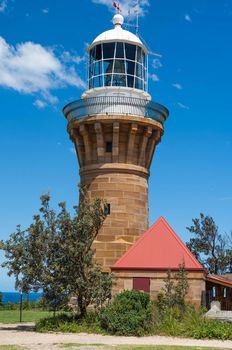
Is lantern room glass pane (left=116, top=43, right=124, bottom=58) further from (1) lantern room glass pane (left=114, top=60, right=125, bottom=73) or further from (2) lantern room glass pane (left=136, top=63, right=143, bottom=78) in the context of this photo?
(2) lantern room glass pane (left=136, top=63, right=143, bottom=78)

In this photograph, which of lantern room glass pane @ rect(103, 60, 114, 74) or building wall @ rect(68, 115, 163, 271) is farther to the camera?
lantern room glass pane @ rect(103, 60, 114, 74)

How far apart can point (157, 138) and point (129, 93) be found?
125 inches

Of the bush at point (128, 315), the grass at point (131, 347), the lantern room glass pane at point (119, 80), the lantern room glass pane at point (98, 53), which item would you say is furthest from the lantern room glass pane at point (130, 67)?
the grass at point (131, 347)

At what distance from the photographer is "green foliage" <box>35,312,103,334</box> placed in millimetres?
20797

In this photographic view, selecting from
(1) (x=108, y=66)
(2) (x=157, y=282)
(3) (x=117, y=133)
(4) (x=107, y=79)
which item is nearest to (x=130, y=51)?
(1) (x=108, y=66)

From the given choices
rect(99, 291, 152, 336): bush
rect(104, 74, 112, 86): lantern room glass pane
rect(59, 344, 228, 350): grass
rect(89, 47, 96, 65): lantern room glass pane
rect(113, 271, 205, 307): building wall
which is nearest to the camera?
rect(59, 344, 228, 350): grass

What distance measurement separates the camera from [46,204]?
75.3ft

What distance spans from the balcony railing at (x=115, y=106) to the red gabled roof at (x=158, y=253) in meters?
6.16

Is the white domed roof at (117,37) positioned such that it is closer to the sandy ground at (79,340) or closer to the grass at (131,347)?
the sandy ground at (79,340)

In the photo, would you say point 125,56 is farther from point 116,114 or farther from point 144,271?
point 144,271

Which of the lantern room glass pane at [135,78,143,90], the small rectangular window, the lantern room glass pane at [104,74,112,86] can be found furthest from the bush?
the small rectangular window

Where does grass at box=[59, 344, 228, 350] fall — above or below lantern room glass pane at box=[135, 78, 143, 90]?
below

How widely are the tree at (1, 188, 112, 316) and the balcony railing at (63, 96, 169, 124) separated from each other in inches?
316

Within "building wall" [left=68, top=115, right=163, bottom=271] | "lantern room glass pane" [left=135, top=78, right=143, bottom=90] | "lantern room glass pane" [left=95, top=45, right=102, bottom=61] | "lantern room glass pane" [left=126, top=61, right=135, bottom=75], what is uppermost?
"lantern room glass pane" [left=95, top=45, right=102, bottom=61]
